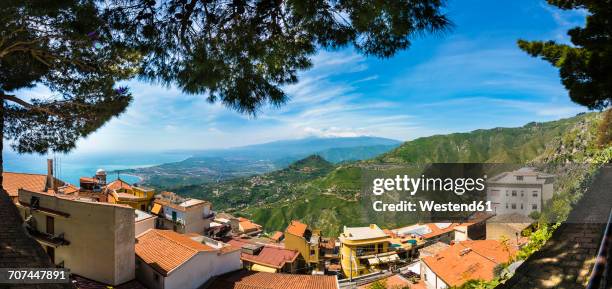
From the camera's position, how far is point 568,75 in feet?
33.4

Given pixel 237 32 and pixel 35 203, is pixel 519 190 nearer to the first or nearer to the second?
pixel 237 32

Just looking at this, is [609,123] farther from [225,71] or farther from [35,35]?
[35,35]

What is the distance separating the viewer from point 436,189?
23.6 feet

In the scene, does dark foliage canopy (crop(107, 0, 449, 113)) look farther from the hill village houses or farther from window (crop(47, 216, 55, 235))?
window (crop(47, 216, 55, 235))

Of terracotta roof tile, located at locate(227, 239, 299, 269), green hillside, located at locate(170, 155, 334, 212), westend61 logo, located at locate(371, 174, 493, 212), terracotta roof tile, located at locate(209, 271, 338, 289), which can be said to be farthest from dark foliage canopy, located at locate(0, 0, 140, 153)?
green hillside, located at locate(170, 155, 334, 212)

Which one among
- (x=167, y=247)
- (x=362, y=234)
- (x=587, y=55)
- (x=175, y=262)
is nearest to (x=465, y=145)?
(x=362, y=234)

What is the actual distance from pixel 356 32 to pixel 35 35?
645 centimetres

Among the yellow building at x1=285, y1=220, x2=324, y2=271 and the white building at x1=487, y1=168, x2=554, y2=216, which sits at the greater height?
the white building at x1=487, y1=168, x2=554, y2=216

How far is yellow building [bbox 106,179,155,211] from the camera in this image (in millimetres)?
23125

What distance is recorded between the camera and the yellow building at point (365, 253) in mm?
25641

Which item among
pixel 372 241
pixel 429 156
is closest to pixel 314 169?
pixel 429 156

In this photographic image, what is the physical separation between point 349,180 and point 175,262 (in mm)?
97558

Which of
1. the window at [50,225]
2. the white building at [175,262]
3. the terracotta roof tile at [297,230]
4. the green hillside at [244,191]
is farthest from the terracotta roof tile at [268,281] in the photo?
the green hillside at [244,191]

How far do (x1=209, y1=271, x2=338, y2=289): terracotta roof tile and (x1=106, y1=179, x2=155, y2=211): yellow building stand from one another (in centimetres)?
1252
